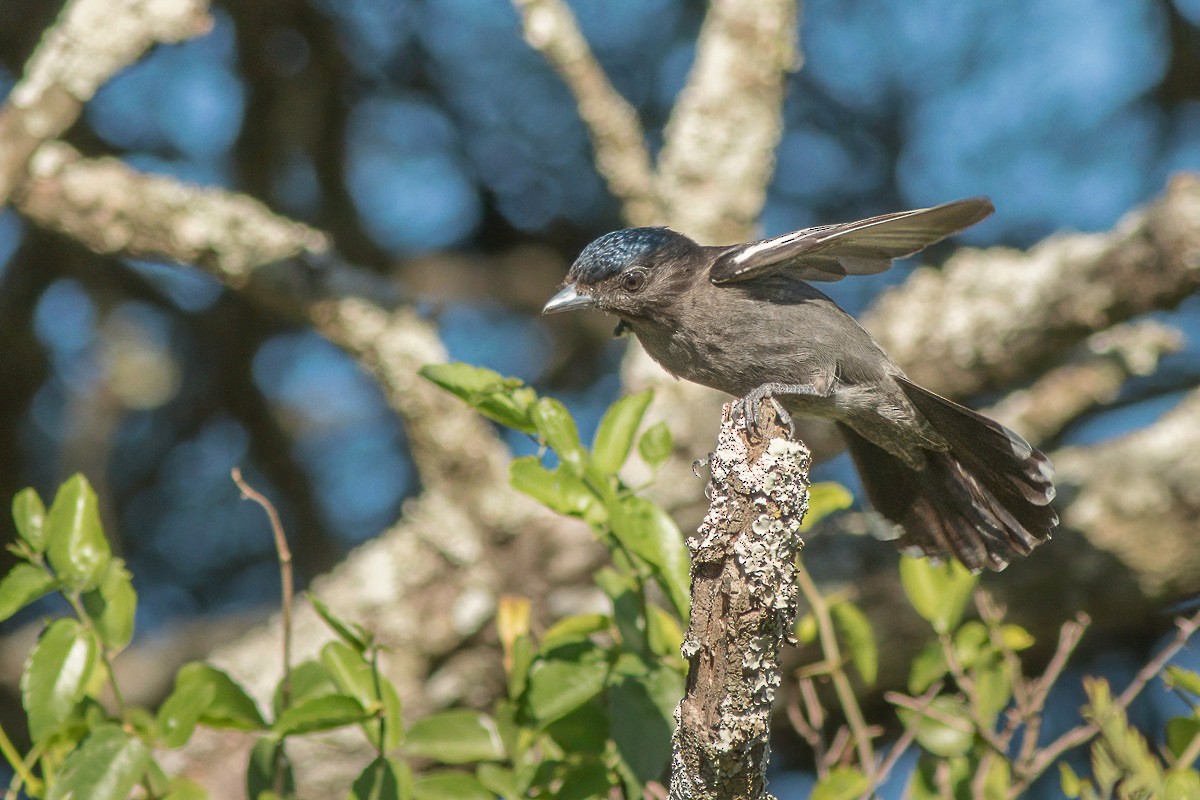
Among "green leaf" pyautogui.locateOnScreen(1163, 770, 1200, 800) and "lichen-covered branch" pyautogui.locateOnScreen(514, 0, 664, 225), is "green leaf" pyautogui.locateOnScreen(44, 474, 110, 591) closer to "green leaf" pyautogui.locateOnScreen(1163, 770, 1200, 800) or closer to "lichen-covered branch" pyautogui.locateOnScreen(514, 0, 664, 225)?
"green leaf" pyautogui.locateOnScreen(1163, 770, 1200, 800)

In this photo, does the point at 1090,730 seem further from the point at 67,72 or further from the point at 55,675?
the point at 67,72

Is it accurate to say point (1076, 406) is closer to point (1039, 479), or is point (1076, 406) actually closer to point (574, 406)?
point (1039, 479)

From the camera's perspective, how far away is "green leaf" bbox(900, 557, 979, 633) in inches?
91.3

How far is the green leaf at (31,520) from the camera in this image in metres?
1.93

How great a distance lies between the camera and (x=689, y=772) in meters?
1.78

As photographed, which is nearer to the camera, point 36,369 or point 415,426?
point 415,426

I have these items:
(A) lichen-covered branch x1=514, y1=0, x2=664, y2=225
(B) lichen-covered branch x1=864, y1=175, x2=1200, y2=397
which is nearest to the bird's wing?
(B) lichen-covered branch x1=864, y1=175, x2=1200, y2=397

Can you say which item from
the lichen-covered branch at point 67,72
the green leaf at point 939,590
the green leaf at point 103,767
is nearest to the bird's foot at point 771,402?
the green leaf at point 939,590

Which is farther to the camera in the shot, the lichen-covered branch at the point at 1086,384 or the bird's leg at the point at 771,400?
the lichen-covered branch at the point at 1086,384

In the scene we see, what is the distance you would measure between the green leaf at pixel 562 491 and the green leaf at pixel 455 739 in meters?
0.41

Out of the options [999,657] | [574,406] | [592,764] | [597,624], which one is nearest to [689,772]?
[592,764]

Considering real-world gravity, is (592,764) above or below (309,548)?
below

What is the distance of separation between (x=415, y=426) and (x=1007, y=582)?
6.18 ft

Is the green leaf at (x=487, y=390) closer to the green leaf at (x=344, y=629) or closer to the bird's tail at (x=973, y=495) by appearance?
the green leaf at (x=344, y=629)
